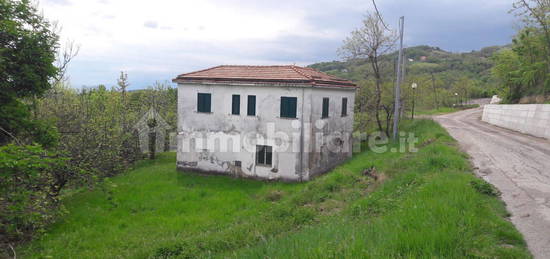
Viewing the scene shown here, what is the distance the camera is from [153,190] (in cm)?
1675

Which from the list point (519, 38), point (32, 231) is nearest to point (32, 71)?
point (32, 231)

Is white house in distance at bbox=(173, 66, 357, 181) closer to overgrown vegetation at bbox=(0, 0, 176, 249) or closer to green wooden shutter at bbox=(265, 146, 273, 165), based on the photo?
green wooden shutter at bbox=(265, 146, 273, 165)

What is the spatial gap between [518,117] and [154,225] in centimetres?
2297

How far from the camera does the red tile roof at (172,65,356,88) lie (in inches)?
717

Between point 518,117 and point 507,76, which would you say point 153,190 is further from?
point 507,76

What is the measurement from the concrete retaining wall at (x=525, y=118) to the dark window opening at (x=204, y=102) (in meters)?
18.2

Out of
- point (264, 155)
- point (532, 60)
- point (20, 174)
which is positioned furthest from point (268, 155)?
point (532, 60)

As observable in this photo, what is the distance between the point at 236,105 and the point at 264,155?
320 centimetres

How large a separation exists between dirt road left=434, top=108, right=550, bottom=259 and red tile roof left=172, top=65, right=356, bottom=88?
791 centimetres

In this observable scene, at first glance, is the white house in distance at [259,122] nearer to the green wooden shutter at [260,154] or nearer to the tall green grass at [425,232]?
the green wooden shutter at [260,154]

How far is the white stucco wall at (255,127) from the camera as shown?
18031mm

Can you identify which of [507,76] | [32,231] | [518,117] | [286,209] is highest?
[507,76]

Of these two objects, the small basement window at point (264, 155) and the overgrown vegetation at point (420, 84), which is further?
the overgrown vegetation at point (420, 84)

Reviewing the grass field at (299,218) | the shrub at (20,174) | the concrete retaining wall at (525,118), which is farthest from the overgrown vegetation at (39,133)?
the concrete retaining wall at (525,118)
